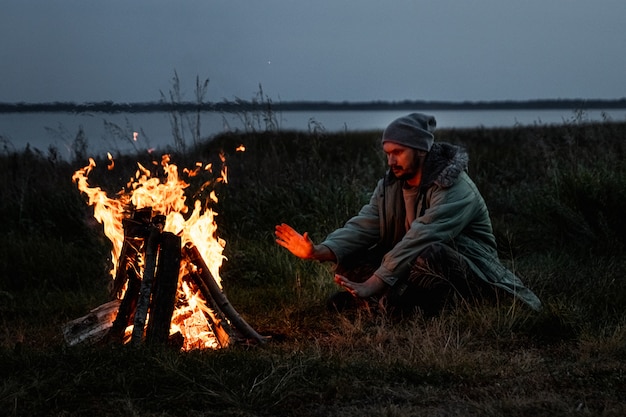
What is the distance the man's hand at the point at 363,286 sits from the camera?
221 inches

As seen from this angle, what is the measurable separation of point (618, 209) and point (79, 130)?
707cm

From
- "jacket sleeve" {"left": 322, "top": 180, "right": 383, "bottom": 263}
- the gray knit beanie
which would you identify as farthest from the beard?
"jacket sleeve" {"left": 322, "top": 180, "right": 383, "bottom": 263}

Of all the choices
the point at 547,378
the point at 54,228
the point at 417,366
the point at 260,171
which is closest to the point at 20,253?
the point at 54,228

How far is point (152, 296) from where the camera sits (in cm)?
539

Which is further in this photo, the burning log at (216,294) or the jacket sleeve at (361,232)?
the jacket sleeve at (361,232)

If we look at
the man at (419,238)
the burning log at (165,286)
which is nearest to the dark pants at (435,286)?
the man at (419,238)

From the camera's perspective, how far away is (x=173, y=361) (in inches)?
188

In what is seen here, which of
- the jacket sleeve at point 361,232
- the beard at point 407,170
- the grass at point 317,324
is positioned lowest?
the grass at point 317,324

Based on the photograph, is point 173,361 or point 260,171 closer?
point 173,361

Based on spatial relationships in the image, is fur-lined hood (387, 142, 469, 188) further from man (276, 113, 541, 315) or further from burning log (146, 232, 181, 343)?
burning log (146, 232, 181, 343)

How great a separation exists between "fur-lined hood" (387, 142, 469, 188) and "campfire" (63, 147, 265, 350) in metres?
1.53

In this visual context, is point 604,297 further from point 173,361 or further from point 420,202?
point 173,361

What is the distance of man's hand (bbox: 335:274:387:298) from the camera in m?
5.61

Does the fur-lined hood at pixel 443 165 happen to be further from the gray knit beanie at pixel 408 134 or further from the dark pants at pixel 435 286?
the dark pants at pixel 435 286
